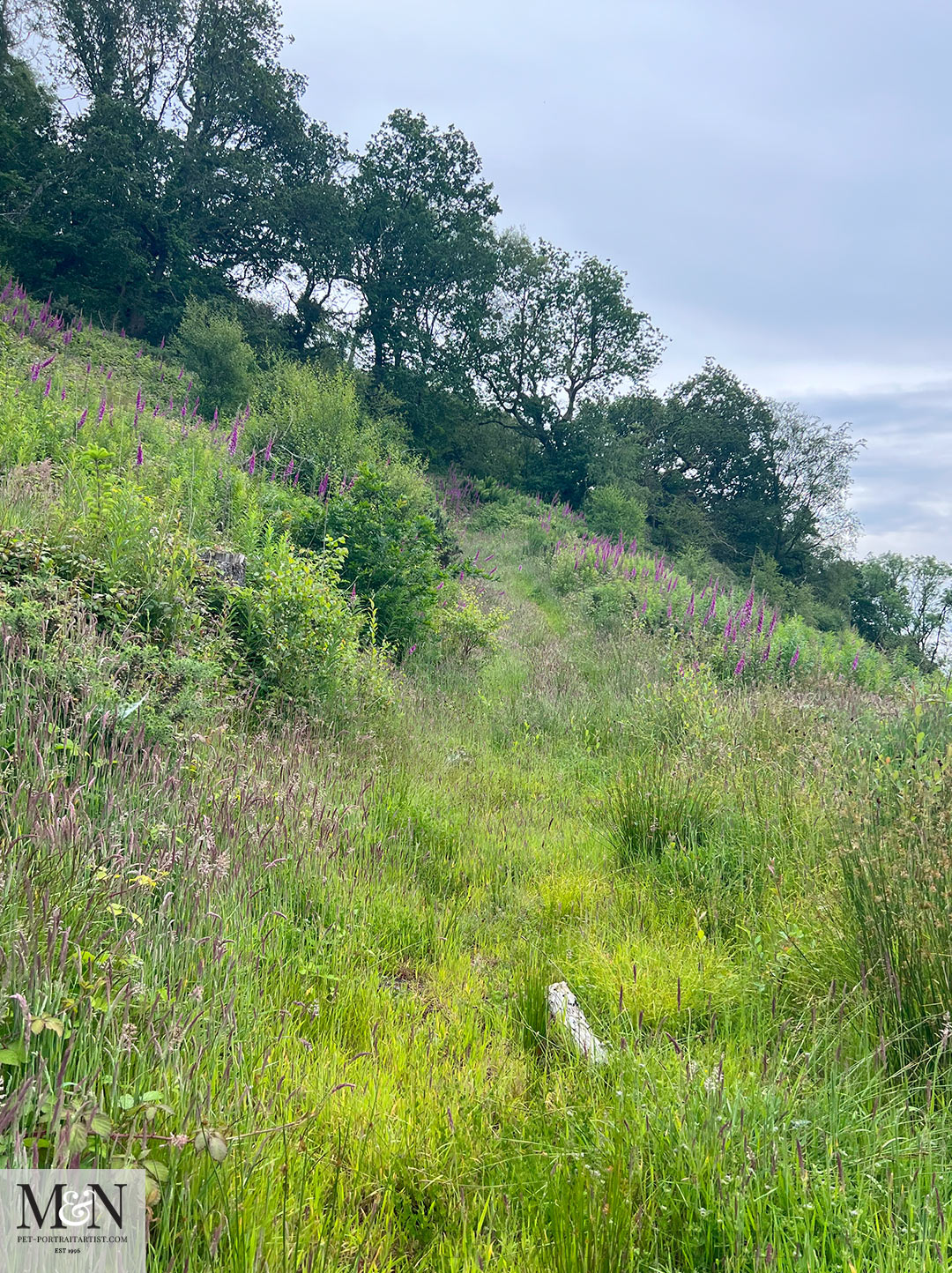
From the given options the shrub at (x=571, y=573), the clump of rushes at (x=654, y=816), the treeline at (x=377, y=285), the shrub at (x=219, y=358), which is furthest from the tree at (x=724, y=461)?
the clump of rushes at (x=654, y=816)

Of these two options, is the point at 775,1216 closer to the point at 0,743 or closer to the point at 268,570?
the point at 0,743

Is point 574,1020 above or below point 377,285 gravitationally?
below

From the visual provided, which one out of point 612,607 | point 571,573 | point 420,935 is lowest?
point 420,935

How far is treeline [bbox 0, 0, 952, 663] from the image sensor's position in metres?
19.4

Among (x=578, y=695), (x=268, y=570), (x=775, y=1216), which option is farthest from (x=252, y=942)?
(x=578, y=695)

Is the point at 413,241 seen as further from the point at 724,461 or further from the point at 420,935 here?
the point at 420,935

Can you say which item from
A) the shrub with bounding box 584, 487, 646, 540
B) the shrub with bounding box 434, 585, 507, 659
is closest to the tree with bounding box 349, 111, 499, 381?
the shrub with bounding box 584, 487, 646, 540

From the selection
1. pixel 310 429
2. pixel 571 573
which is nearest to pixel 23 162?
pixel 310 429

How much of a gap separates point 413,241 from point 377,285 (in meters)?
2.24

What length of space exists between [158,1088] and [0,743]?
1705 millimetres

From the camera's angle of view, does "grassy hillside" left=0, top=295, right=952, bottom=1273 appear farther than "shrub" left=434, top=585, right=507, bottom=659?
No

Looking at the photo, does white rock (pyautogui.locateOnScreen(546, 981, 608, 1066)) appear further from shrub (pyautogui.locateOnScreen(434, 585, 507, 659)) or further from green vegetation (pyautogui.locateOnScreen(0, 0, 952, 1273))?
shrub (pyautogui.locateOnScreen(434, 585, 507, 659))

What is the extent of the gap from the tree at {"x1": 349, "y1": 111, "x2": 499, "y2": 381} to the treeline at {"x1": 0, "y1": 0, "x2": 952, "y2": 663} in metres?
0.08

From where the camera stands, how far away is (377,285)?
25281 millimetres
